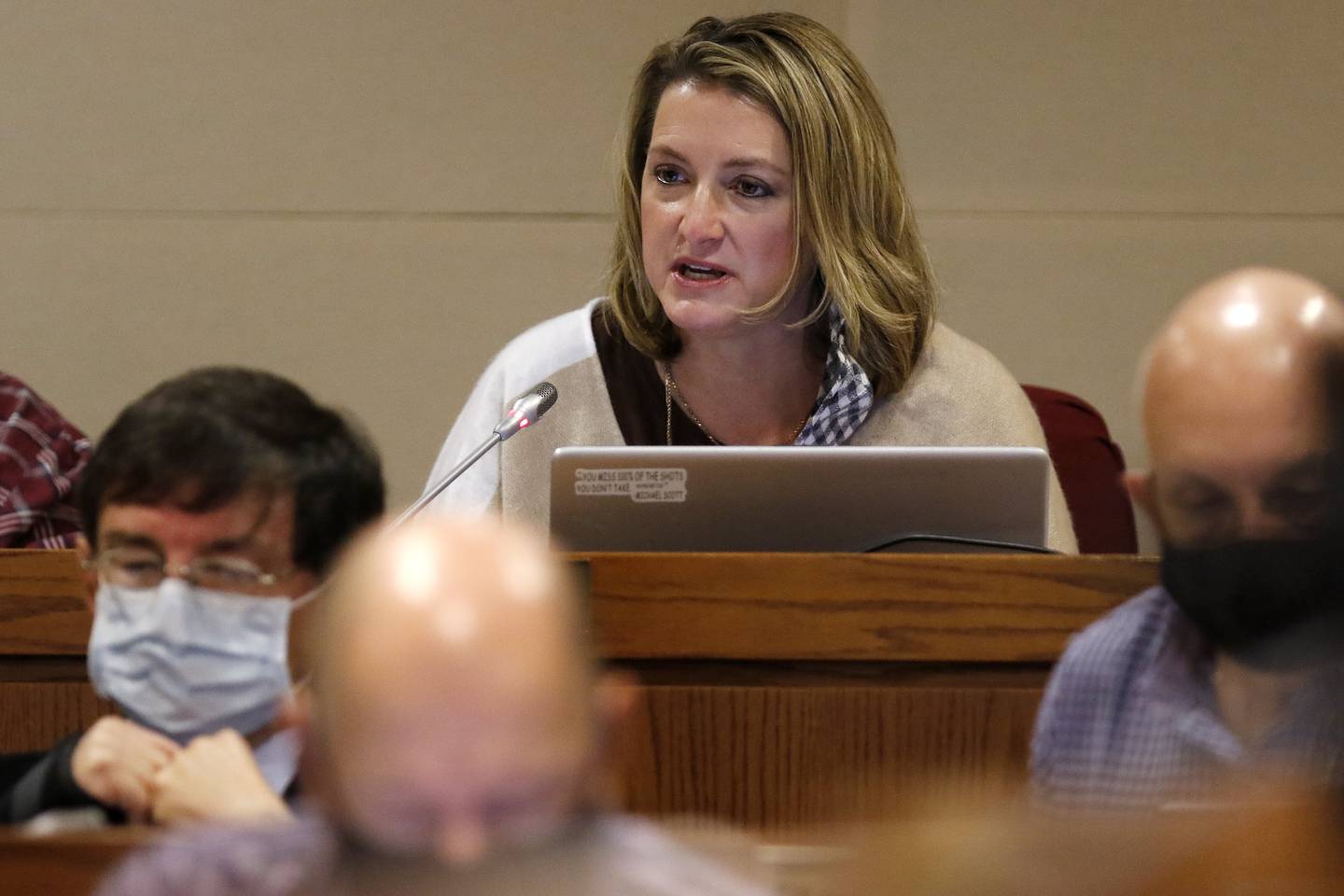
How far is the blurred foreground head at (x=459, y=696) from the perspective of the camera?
0.49m

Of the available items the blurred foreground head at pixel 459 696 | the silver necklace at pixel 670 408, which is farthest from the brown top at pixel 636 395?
the blurred foreground head at pixel 459 696

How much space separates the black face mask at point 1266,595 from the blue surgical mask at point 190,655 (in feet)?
1.41

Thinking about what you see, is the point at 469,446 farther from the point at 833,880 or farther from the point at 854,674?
the point at 833,880

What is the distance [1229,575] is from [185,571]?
0.51 meters

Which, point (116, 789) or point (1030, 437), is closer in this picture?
point (116, 789)

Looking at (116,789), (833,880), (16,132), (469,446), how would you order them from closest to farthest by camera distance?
(833,880) < (116,789) < (469,446) < (16,132)

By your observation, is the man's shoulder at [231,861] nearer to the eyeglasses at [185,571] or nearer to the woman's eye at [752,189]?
the eyeglasses at [185,571]

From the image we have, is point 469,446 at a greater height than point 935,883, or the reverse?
point 935,883

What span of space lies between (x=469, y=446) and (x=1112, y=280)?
1428 mm

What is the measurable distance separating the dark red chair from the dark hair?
61.6 inches

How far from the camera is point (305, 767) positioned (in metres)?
0.57

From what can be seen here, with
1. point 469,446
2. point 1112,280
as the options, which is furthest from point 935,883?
point 1112,280

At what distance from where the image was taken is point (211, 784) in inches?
32.8

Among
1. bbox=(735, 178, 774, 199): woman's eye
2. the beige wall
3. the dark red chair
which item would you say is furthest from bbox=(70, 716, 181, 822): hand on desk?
the beige wall
